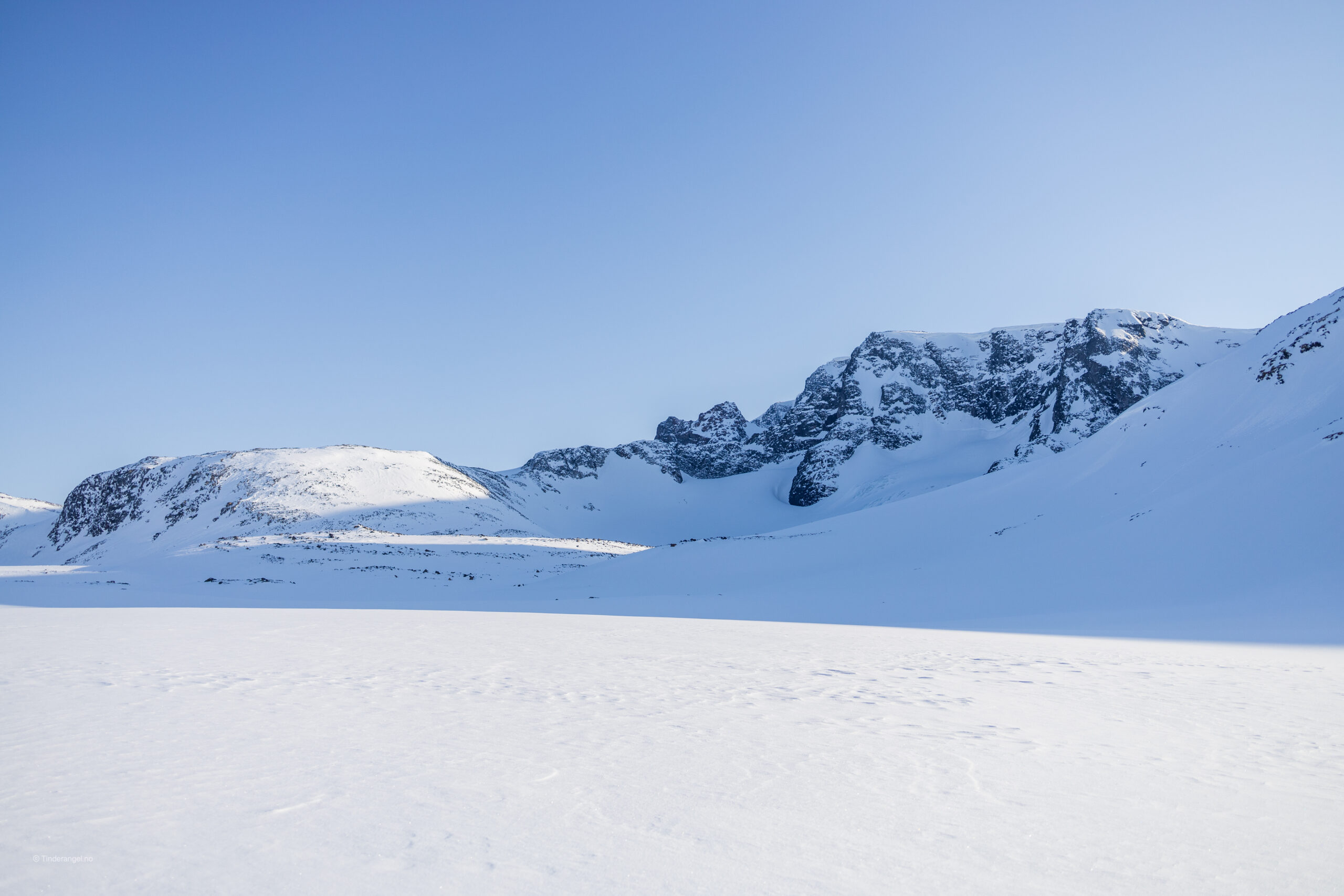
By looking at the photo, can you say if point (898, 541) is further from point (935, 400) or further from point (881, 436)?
point (935, 400)

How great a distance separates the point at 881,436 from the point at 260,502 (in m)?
88.4

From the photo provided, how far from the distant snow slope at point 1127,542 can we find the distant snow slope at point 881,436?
49.5 meters

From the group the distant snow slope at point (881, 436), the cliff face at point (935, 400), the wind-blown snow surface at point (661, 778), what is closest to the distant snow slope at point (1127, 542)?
the wind-blown snow surface at point (661, 778)

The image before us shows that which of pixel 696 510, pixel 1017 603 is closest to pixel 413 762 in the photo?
pixel 1017 603

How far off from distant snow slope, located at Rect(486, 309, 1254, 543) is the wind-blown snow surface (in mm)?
73665

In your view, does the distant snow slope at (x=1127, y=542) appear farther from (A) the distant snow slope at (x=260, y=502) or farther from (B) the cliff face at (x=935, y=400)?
(B) the cliff face at (x=935, y=400)

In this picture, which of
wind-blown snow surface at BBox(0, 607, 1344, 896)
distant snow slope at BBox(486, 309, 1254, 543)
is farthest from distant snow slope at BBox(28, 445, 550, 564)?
wind-blown snow surface at BBox(0, 607, 1344, 896)

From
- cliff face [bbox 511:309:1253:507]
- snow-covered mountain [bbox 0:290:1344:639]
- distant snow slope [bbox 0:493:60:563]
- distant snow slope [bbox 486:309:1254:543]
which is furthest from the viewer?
distant snow slope [bbox 486:309:1254:543]

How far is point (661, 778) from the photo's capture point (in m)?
3.81

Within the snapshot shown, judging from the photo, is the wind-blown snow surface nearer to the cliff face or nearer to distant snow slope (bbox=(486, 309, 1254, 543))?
distant snow slope (bbox=(486, 309, 1254, 543))

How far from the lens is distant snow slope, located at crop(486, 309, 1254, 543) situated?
269 feet

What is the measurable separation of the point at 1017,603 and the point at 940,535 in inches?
346

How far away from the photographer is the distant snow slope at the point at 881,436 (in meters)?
82.0

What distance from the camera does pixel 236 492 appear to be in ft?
169
